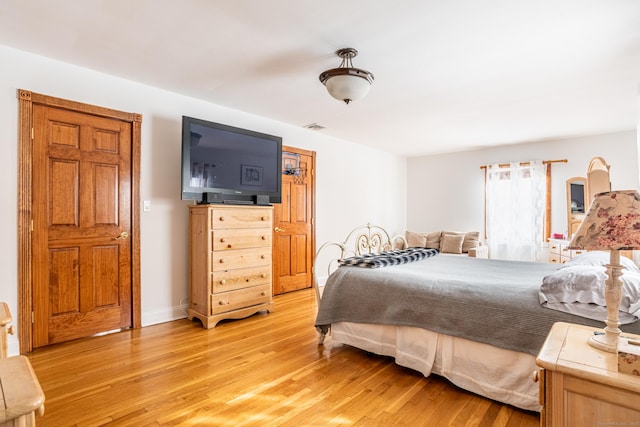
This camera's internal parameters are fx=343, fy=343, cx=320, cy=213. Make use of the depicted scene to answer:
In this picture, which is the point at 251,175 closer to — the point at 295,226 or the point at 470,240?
the point at 295,226

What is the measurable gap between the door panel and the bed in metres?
1.96

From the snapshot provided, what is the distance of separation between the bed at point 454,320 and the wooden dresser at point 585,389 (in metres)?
0.75

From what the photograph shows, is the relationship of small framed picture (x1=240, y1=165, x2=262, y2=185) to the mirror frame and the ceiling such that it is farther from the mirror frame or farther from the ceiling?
the mirror frame

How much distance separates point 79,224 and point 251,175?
165cm

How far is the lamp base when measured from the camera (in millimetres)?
1168

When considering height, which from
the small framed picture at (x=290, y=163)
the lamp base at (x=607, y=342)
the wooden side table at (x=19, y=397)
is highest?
the small framed picture at (x=290, y=163)

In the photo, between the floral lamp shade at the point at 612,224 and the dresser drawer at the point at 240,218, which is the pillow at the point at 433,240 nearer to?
the dresser drawer at the point at 240,218

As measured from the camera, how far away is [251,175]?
3.82m

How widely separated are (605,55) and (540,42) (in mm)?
647

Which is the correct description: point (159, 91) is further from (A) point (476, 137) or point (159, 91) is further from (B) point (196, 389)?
(A) point (476, 137)

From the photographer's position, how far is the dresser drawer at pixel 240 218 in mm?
3346

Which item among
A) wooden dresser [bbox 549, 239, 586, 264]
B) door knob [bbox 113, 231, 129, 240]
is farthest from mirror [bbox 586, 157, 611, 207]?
door knob [bbox 113, 231, 129, 240]

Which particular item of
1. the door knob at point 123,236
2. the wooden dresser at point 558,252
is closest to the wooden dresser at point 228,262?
the door knob at point 123,236

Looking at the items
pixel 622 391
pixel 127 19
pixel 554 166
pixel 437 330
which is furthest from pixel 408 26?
pixel 554 166
